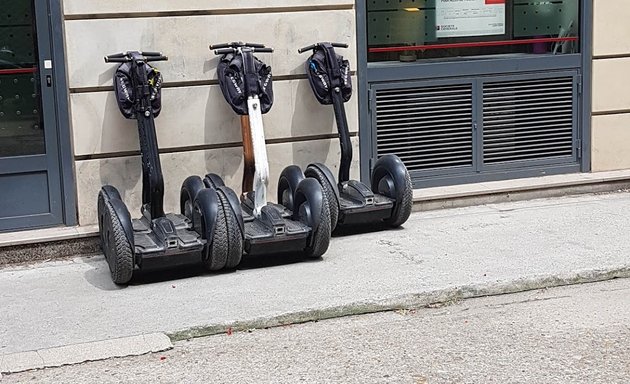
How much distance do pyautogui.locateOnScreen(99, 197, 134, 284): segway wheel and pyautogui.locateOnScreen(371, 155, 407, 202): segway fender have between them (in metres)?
2.43

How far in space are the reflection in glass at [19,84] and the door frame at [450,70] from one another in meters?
2.83

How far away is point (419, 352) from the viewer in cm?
559

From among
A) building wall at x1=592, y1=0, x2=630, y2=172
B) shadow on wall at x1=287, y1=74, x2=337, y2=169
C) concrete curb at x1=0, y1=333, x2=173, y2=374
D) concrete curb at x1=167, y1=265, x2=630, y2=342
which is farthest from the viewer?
building wall at x1=592, y1=0, x2=630, y2=172

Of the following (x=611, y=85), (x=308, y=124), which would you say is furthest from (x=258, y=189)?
(x=611, y=85)

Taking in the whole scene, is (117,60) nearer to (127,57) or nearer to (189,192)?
(127,57)

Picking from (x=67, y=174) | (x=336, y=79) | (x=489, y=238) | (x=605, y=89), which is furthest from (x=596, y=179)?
(x=67, y=174)

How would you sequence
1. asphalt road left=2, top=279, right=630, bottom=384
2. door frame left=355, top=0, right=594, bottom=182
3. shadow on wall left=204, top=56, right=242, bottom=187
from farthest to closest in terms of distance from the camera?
1. door frame left=355, top=0, right=594, bottom=182
2. shadow on wall left=204, top=56, right=242, bottom=187
3. asphalt road left=2, top=279, right=630, bottom=384

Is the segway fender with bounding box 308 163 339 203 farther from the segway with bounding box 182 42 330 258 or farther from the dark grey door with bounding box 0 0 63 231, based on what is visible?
the dark grey door with bounding box 0 0 63 231

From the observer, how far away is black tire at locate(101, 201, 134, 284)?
6.62 meters

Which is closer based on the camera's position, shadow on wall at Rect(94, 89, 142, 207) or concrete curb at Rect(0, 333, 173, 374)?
concrete curb at Rect(0, 333, 173, 374)

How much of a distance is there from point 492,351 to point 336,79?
3.39 metres

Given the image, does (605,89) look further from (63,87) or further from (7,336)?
(7,336)

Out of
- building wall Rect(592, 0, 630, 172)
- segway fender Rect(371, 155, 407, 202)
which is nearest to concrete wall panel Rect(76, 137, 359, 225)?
segway fender Rect(371, 155, 407, 202)

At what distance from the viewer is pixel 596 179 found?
9.52m
